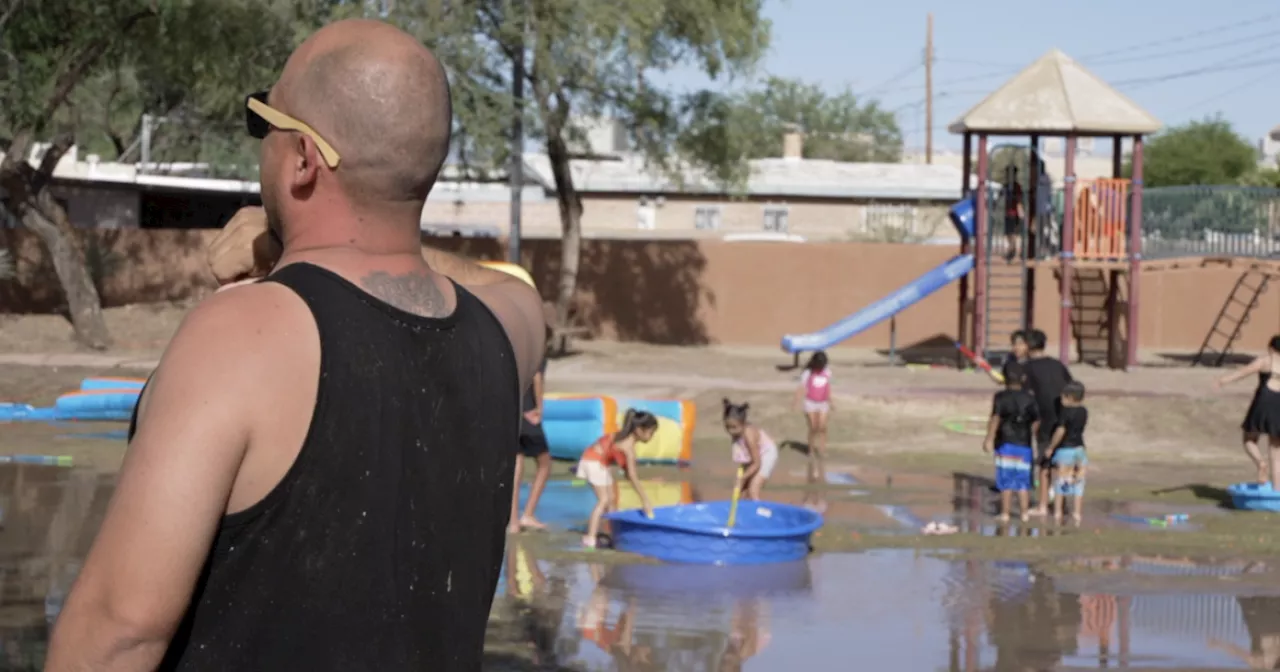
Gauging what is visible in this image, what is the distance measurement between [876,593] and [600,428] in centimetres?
646

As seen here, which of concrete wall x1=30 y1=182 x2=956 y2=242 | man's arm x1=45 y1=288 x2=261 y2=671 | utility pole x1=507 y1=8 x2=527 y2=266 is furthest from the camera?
concrete wall x1=30 y1=182 x2=956 y2=242

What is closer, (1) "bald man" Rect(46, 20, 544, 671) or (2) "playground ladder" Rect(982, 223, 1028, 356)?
(1) "bald man" Rect(46, 20, 544, 671)

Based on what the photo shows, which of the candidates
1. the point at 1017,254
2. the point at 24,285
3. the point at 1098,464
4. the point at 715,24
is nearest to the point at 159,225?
the point at 24,285

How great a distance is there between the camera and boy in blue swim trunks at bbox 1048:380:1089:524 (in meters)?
13.5

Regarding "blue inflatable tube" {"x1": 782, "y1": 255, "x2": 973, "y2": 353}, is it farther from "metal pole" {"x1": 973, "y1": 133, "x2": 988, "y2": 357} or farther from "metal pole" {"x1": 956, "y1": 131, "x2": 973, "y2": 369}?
"metal pole" {"x1": 956, "y1": 131, "x2": 973, "y2": 369}

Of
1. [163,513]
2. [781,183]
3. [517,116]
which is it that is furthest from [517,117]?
[163,513]

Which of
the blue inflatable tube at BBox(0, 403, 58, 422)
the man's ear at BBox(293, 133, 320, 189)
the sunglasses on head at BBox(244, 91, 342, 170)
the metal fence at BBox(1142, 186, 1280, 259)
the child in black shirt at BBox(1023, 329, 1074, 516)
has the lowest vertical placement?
the blue inflatable tube at BBox(0, 403, 58, 422)

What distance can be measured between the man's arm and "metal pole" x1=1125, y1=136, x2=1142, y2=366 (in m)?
24.7

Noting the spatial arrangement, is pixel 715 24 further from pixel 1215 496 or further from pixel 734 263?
pixel 1215 496

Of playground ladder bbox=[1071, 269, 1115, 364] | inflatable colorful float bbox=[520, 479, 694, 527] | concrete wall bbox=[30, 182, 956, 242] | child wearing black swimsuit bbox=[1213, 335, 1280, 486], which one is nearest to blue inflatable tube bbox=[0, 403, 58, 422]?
inflatable colorful float bbox=[520, 479, 694, 527]

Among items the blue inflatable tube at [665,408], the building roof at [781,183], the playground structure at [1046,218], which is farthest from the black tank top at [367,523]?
the building roof at [781,183]

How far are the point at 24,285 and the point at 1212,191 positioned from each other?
20.0 metres

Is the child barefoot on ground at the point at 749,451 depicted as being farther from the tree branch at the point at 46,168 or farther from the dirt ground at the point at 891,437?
the tree branch at the point at 46,168

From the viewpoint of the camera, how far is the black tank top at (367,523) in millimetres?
2027
